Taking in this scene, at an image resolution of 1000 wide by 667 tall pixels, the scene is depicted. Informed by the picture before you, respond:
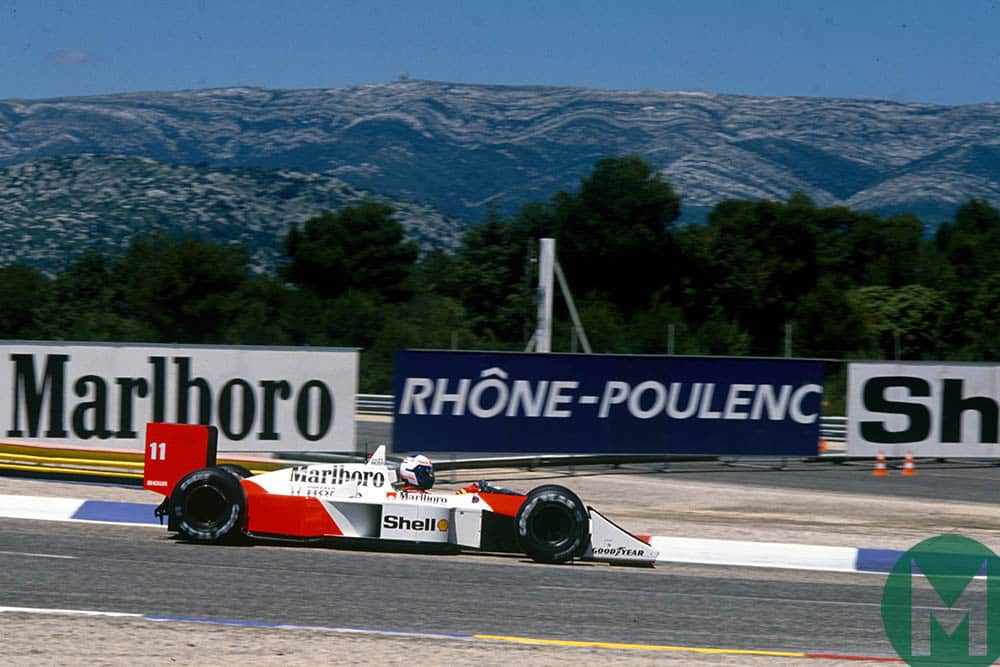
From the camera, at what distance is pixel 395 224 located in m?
82.9

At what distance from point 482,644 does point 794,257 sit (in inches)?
2543

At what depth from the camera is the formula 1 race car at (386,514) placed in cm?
1247

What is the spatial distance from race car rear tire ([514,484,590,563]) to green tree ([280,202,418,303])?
66.6 meters

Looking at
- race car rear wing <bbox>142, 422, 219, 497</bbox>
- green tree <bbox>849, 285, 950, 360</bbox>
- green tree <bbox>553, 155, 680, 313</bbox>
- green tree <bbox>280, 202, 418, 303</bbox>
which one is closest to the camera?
race car rear wing <bbox>142, 422, 219, 497</bbox>

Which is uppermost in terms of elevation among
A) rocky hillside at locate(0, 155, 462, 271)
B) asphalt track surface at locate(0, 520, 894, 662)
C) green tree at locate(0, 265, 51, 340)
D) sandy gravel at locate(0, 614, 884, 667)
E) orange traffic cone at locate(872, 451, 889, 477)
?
rocky hillside at locate(0, 155, 462, 271)

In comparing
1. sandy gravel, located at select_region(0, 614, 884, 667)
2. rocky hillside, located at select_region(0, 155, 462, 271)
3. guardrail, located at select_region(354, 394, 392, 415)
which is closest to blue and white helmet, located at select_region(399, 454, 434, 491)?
sandy gravel, located at select_region(0, 614, 884, 667)

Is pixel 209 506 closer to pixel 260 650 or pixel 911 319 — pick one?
pixel 260 650

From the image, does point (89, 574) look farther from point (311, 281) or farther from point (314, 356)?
point (311, 281)

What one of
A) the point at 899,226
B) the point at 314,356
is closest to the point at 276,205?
the point at 899,226

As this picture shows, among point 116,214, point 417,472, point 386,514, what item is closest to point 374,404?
point 386,514

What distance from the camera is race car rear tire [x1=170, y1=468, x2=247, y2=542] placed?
12.5 m

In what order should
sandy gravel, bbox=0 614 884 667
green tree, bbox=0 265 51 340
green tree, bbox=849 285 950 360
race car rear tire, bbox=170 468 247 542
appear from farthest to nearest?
green tree, bbox=849 285 950 360
green tree, bbox=0 265 51 340
race car rear tire, bbox=170 468 247 542
sandy gravel, bbox=0 614 884 667

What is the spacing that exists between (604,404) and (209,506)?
849cm

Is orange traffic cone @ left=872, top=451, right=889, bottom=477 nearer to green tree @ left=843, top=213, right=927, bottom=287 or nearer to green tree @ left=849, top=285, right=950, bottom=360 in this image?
green tree @ left=849, top=285, right=950, bottom=360
